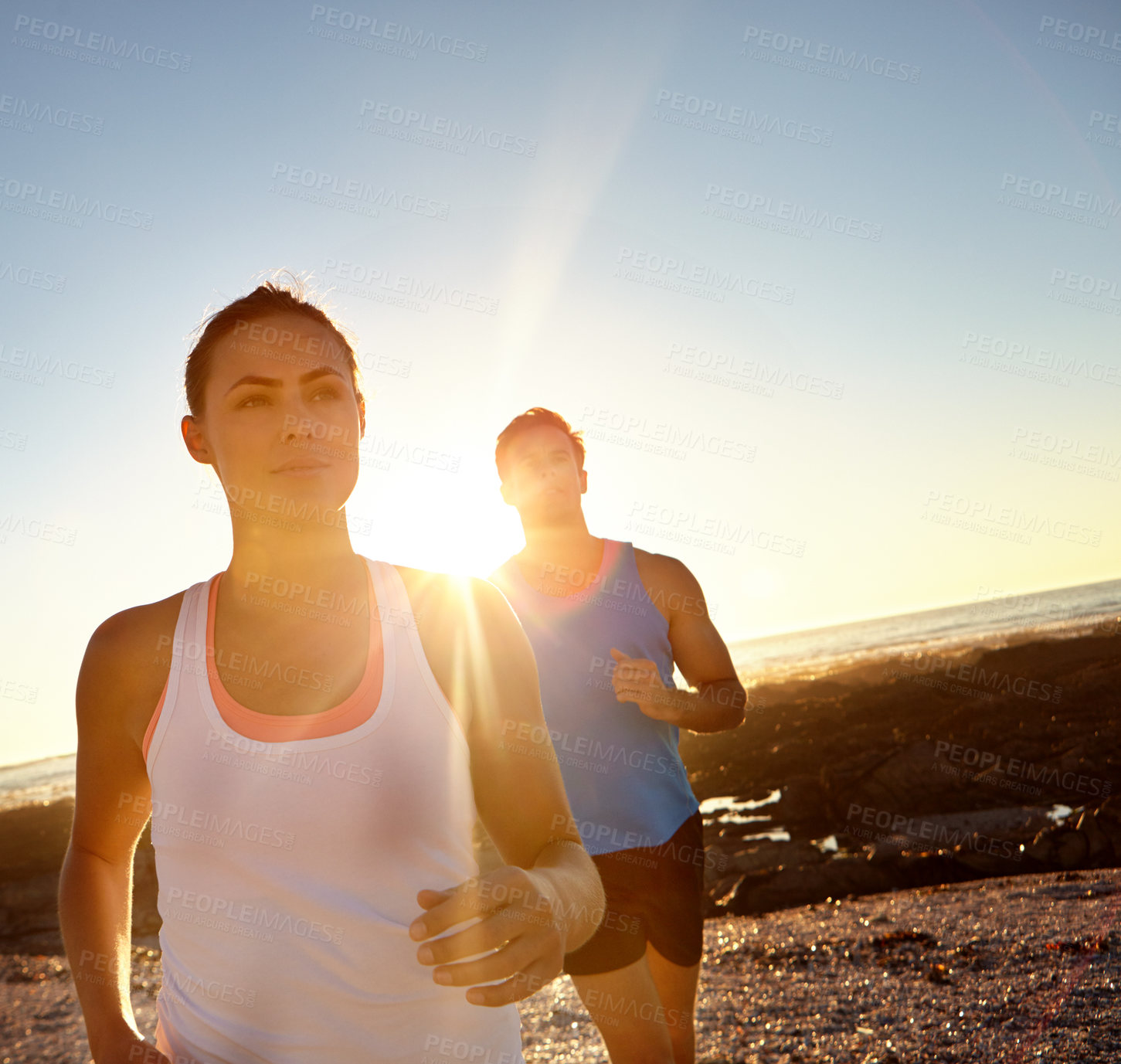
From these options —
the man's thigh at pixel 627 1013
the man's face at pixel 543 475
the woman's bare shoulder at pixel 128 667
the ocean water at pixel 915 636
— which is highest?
the man's face at pixel 543 475

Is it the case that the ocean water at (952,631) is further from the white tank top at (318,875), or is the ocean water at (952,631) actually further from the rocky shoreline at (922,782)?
the white tank top at (318,875)

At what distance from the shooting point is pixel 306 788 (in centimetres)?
143

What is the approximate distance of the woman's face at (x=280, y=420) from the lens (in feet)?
5.84

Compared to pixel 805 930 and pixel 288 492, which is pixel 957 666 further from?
pixel 288 492

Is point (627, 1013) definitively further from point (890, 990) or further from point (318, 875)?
point (890, 990)

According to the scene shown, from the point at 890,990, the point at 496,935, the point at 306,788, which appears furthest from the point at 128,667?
the point at 890,990

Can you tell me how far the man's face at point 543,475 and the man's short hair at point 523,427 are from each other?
0.09ft

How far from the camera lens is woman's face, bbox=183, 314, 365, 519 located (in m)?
1.78

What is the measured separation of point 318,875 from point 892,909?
5821mm

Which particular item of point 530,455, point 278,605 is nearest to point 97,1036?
point 278,605

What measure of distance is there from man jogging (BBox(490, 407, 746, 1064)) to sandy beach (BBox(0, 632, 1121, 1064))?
1.39 meters

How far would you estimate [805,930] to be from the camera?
5.58 metres

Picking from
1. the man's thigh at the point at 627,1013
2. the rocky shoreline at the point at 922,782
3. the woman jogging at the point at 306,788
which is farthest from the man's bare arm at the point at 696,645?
the rocky shoreline at the point at 922,782

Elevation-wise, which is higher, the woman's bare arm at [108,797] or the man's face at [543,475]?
the man's face at [543,475]
